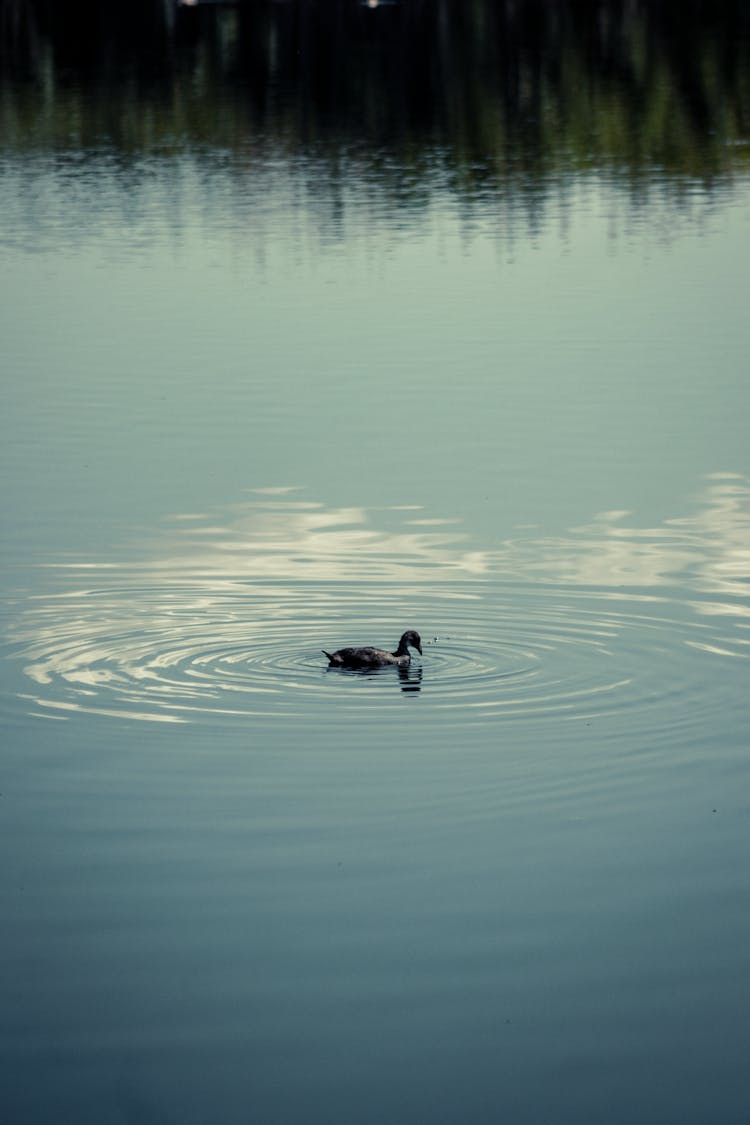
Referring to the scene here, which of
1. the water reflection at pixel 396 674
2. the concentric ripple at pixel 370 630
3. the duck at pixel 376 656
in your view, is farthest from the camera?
Answer: the duck at pixel 376 656

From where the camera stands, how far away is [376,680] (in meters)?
14.9

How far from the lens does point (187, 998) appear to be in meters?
9.61

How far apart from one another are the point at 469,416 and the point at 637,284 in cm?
1083

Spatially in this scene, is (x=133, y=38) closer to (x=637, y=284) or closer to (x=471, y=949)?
(x=637, y=284)

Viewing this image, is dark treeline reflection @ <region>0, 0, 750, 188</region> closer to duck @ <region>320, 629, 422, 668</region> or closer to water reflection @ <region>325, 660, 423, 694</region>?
duck @ <region>320, 629, 422, 668</region>

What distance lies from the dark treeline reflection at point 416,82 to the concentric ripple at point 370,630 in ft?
111

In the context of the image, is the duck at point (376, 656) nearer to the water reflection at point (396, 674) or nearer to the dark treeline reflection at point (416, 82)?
the water reflection at point (396, 674)

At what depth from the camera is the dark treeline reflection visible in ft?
190

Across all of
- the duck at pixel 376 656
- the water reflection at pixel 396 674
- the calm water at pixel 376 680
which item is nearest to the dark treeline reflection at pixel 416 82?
the calm water at pixel 376 680

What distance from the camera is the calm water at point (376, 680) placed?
30.3ft

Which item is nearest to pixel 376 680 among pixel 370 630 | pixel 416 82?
pixel 370 630

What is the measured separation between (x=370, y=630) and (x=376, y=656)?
127cm

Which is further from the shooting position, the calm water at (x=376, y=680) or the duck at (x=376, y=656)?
the duck at (x=376, y=656)

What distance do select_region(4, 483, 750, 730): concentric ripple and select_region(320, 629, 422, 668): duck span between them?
0.10 m
